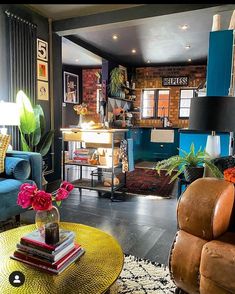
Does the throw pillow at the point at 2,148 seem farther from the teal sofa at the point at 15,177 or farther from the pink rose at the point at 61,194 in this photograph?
the pink rose at the point at 61,194

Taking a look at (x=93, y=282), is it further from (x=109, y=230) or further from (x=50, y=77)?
(x=50, y=77)

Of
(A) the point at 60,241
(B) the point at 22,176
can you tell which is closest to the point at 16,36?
(B) the point at 22,176

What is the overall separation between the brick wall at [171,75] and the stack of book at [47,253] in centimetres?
603

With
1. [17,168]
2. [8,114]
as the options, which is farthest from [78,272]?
[8,114]

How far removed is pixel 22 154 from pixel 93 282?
1899mm

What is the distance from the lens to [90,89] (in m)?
7.65

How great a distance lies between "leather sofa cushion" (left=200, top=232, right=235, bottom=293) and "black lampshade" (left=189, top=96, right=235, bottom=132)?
0.80 m

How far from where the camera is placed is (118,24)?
3.62 m

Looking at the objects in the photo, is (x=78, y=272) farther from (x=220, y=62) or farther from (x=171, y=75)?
(x=171, y=75)

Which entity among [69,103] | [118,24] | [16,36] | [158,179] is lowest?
[158,179]

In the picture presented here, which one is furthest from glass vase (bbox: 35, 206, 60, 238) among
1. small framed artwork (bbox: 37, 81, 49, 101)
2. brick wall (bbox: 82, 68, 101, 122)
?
brick wall (bbox: 82, 68, 101, 122)

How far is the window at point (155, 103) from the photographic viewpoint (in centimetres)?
714

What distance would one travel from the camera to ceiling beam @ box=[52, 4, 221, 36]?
10.7 feet

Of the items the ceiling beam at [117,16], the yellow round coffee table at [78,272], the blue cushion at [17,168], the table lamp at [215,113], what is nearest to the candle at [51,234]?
the yellow round coffee table at [78,272]
